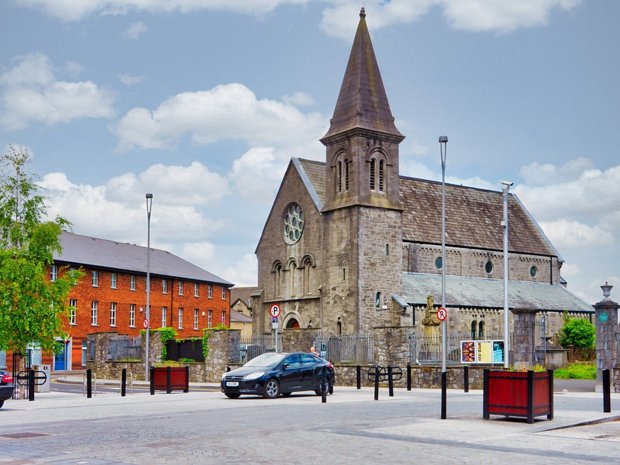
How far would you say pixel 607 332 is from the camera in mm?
28703

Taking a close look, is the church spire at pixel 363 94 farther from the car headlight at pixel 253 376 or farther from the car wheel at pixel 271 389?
the car headlight at pixel 253 376

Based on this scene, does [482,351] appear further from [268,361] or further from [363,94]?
[363,94]

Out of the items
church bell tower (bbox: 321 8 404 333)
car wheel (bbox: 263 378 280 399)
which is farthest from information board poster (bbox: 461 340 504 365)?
church bell tower (bbox: 321 8 404 333)

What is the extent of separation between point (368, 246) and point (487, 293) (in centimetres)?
1111

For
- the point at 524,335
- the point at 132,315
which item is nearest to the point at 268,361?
the point at 524,335

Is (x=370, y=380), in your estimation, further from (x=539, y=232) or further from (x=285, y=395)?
(x=539, y=232)

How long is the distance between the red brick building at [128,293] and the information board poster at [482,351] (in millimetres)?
32709

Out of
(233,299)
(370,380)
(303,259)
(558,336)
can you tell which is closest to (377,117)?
(303,259)

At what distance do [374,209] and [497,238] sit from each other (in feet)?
48.5

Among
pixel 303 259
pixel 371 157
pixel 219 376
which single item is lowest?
pixel 219 376

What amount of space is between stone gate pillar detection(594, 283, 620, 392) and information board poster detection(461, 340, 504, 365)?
16.3ft

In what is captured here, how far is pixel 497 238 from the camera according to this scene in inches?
2640

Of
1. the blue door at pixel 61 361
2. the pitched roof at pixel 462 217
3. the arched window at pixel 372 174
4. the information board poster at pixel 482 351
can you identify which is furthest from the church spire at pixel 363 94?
the information board poster at pixel 482 351

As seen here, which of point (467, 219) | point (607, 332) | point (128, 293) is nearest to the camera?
point (607, 332)
